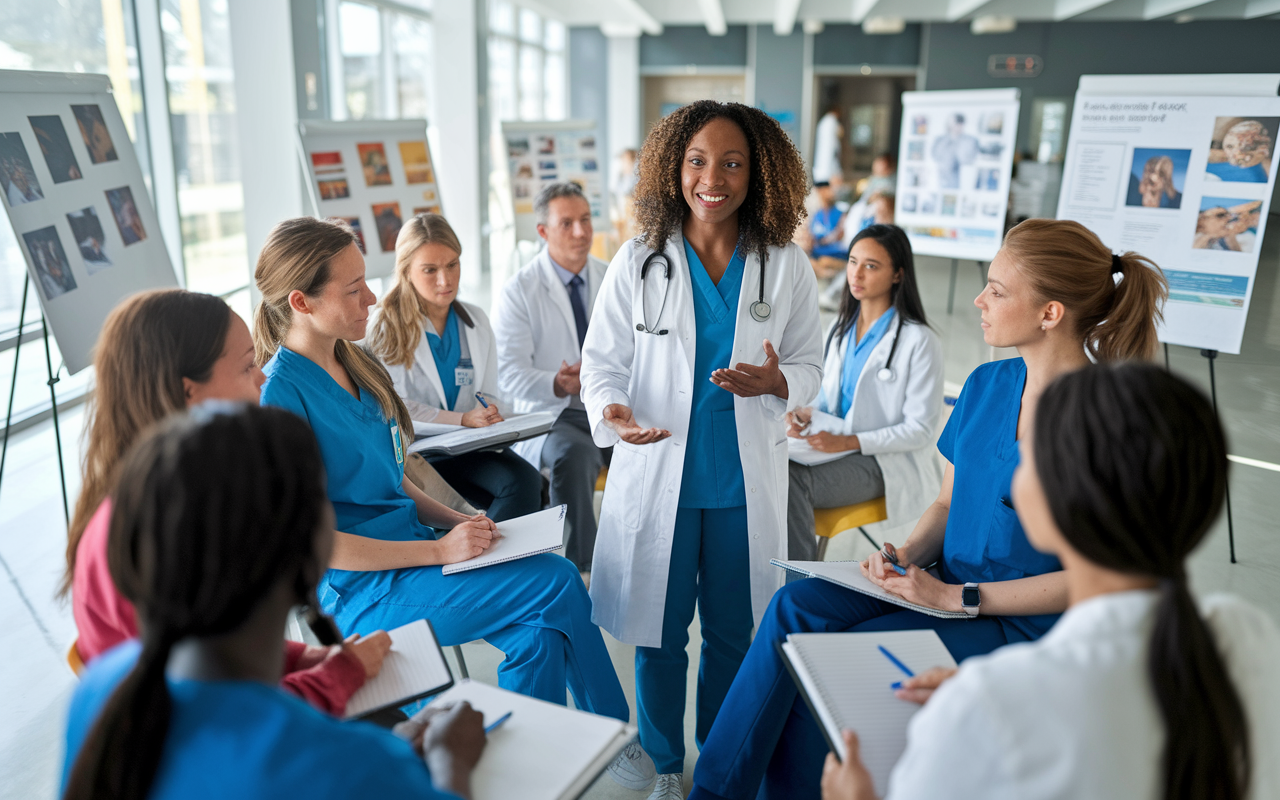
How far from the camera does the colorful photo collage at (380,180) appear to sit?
4.34 meters

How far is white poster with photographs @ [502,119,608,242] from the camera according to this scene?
727cm

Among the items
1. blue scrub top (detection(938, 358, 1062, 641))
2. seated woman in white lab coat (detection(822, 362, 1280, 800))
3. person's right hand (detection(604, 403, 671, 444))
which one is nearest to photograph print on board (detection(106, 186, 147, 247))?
person's right hand (detection(604, 403, 671, 444))

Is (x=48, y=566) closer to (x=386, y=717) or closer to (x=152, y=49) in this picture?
(x=386, y=717)

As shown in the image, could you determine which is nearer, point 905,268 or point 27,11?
point 905,268

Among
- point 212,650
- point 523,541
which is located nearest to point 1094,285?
point 523,541

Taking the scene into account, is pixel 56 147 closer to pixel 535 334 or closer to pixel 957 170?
pixel 535 334

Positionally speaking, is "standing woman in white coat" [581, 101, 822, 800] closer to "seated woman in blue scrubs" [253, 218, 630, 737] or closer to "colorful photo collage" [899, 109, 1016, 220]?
"seated woman in blue scrubs" [253, 218, 630, 737]

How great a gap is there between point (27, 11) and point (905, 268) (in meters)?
4.14

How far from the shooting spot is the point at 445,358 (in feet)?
9.75

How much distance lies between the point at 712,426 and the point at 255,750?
1.35 m

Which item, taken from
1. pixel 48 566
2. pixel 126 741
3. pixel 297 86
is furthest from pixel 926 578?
pixel 297 86

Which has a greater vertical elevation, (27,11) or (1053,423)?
(27,11)

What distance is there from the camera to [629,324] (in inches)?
80.2

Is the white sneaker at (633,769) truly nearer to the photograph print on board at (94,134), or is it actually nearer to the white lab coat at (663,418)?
the white lab coat at (663,418)
